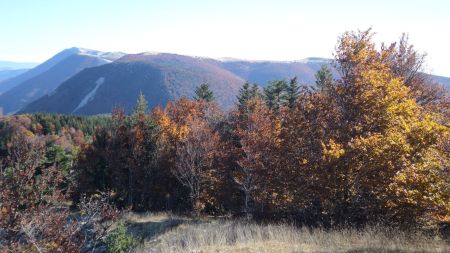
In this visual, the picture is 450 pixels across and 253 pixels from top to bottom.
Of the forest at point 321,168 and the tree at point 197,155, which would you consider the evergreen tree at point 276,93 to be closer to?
the forest at point 321,168

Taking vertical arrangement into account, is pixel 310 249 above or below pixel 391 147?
below

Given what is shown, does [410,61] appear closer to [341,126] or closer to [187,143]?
[341,126]

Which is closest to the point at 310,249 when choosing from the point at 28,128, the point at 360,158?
the point at 360,158

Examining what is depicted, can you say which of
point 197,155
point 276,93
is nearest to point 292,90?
point 276,93

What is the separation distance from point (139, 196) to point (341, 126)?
26321mm

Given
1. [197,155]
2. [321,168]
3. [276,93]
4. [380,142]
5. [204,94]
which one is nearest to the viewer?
[380,142]

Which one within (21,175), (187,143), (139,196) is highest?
(21,175)

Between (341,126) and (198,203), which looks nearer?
(341,126)

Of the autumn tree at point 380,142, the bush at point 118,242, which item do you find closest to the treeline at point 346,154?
the autumn tree at point 380,142

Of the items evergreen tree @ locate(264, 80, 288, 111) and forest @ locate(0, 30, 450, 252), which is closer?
forest @ locate(0, 30, 450, 252)

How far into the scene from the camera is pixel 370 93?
1634 cm

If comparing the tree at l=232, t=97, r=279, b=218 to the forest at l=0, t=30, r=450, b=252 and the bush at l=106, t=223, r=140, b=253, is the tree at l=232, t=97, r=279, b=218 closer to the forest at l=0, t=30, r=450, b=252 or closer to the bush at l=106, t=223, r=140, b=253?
the forest at l=0, t=30, r=450, b=252

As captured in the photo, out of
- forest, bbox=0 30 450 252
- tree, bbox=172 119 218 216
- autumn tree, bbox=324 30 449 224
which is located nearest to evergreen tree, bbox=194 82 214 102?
forest, bbox=0 30 450 252

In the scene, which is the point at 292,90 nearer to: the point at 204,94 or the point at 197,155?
the point at 204,94
